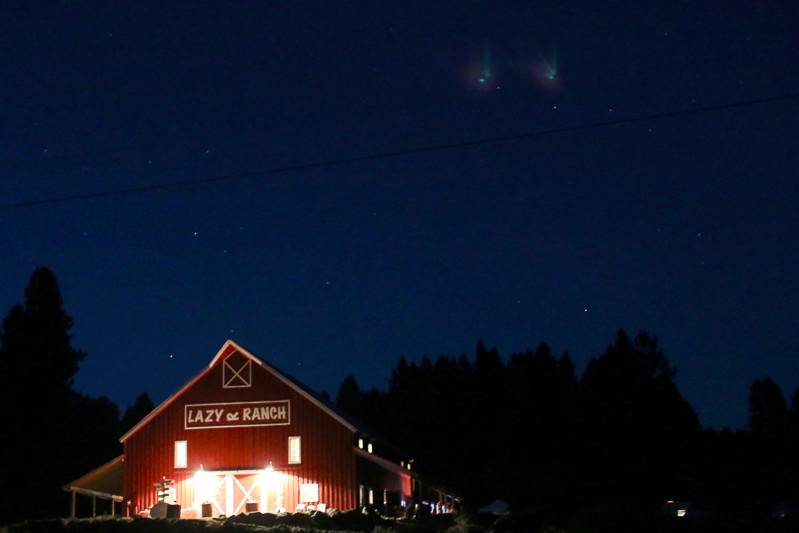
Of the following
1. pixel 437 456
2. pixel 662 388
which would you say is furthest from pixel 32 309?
pixel 662 388

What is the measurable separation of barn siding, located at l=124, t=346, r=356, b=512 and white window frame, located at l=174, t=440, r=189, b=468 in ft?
0.54

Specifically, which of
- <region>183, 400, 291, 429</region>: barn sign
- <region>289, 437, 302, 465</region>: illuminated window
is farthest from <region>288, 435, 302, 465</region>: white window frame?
<region>183, 400, 291, 429</region>: barn sign

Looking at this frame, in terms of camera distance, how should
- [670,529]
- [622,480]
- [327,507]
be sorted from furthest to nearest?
1. [622,480]
2. [327,507]
3. [670,529]

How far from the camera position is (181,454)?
46.2 metres

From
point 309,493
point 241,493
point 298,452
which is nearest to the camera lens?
point 309,493

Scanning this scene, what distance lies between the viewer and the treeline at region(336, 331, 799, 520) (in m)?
70.2

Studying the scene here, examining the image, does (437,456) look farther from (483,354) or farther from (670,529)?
(670,529)

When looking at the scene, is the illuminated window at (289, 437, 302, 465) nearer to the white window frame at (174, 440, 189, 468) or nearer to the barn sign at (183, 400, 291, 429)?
the barn sign at (183, 400, 291, 429)

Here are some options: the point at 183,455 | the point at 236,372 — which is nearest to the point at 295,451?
the point at 236,372

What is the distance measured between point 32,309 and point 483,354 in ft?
126

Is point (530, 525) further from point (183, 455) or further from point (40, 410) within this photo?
point (40, 410)

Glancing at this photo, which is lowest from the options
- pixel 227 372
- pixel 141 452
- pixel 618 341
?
pixel 141 452

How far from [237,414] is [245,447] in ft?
5.02

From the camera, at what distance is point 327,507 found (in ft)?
145
